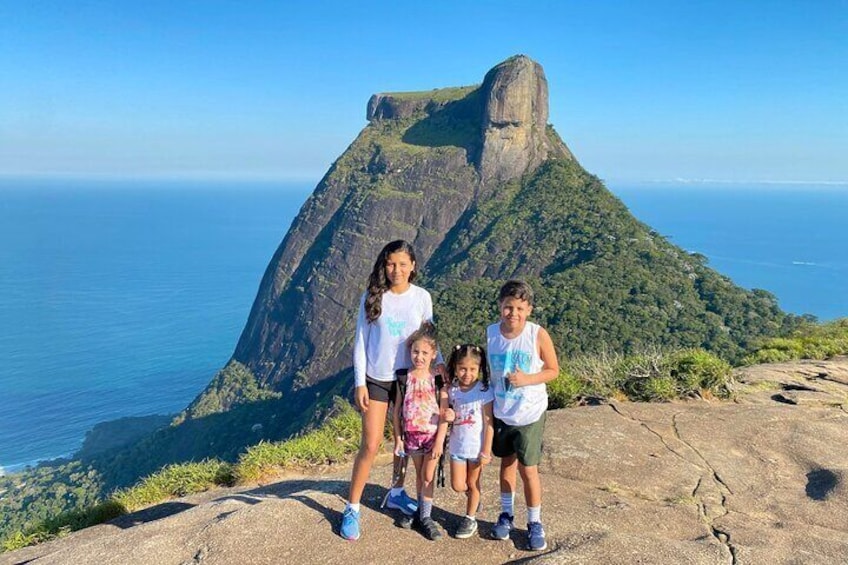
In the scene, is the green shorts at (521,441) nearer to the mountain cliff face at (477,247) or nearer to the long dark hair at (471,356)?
the long dark hair at (471,356)

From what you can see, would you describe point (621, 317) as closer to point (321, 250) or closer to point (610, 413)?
point (610, 413)

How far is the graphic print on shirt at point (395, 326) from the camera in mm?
3717

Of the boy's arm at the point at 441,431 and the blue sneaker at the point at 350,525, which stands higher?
the boy's arm at the point at 441,431

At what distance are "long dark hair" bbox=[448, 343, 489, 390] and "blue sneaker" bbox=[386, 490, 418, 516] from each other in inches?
33.3

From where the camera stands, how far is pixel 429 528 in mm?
3537

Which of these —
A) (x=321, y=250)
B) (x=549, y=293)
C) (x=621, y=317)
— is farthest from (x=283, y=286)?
(x=621, y=317)

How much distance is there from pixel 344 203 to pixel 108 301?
2207 inches

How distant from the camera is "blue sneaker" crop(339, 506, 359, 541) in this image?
3.48 meters

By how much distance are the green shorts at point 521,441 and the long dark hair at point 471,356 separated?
28 cm

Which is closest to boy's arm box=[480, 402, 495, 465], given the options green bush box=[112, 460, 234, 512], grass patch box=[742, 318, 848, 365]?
green bush box=[112, 460, 234, 512]

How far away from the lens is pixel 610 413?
19.2ft

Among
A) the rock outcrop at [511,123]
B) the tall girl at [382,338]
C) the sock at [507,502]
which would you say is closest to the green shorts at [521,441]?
the sock at [507,502]

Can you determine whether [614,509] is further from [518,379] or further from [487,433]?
[518,379]

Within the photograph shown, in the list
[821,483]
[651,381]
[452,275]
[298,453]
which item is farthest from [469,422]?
[452,275]
